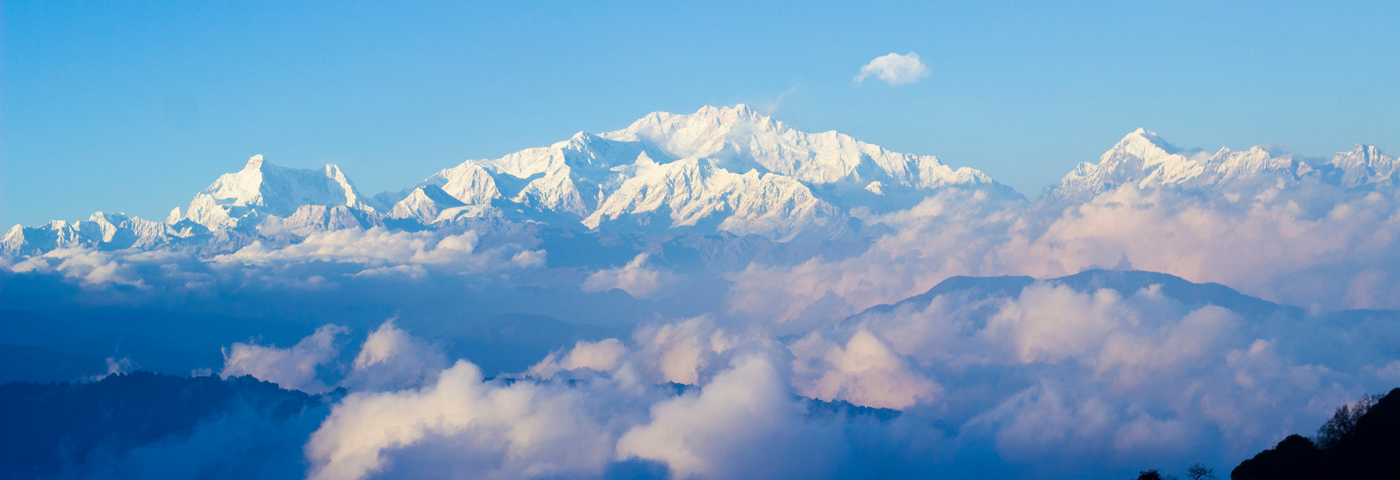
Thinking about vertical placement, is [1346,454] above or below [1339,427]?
below

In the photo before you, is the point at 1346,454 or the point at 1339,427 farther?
the point at 1339,427

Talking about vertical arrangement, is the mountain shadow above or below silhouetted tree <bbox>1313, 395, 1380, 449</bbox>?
below

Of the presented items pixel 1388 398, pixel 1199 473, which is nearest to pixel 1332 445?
pixel 1388 398

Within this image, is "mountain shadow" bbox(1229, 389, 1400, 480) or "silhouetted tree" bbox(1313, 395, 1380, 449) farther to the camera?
"silhouetted tree" bbox(1313, 395, 1380, 449)

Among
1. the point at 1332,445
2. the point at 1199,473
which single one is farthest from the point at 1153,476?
the point at 1332,445

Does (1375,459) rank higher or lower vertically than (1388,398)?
lower

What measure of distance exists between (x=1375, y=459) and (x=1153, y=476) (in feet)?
62.1

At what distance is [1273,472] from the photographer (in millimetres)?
86562

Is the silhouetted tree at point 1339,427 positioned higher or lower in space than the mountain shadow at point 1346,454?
higher

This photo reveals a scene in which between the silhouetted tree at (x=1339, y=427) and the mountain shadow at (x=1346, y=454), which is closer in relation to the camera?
the mountain shadow at (x=1346, y=454)

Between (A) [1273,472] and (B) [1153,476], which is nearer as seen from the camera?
(A) [1273,472]

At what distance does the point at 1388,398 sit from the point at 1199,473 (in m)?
20.6

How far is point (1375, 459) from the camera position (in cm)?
8294

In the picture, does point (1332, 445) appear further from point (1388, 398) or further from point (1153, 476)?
point (1153, 476)
